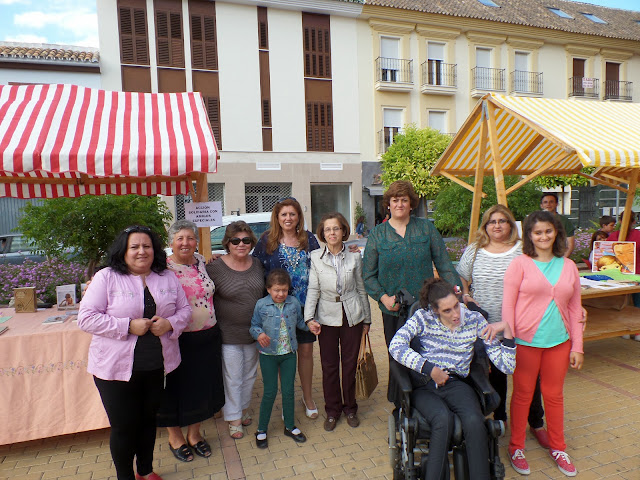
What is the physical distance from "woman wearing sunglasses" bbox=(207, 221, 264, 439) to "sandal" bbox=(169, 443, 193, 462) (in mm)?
382

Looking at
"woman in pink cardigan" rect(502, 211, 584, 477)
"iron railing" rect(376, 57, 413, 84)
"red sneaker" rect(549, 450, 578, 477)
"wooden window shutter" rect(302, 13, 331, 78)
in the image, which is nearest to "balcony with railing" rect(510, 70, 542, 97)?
"iron railing" rect(376, 57, 413, 84)

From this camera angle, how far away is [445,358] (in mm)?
2729

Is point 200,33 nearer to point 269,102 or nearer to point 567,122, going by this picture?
point 269,102

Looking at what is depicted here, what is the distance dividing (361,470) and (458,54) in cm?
2093

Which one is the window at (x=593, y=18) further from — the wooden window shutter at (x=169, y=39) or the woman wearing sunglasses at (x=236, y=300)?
the woman wearing sunglasses at (x=236, y=300)

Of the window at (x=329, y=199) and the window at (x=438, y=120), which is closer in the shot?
the window at (x=329, y=199)

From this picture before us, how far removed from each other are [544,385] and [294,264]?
2.08 metres

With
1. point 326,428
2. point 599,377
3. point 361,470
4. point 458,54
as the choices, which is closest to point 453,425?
point 361,470

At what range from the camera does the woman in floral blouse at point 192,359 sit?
10.0ft

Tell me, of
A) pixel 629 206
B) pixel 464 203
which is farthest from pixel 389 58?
pixel 629 206

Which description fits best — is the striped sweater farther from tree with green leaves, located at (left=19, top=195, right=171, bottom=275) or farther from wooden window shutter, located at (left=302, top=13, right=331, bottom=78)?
wooden window shutter, located at (left=302, top=13, right=331, bottom=78)

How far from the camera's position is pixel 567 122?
447 centimetres

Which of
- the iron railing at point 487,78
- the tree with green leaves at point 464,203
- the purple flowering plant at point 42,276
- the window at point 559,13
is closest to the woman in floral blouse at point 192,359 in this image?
the purple flowering plant at point 42,276

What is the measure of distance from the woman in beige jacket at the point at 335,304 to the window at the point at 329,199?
602 inches
